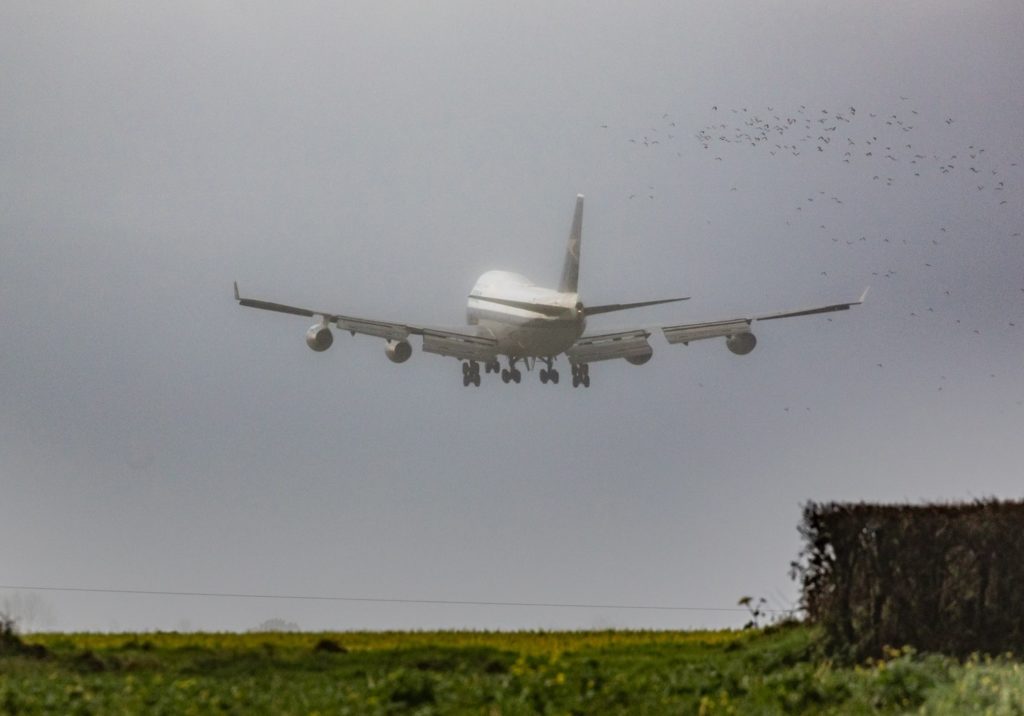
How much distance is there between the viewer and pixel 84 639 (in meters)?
33.7

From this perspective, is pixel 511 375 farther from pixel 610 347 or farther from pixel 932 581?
pixel 932 581

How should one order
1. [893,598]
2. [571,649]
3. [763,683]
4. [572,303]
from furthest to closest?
[572,303], [571,649], [893,598], [763,683]

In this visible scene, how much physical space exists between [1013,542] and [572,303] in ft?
136

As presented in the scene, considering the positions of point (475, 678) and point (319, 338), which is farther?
point (319, 338)

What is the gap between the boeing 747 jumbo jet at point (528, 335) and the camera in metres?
66.1

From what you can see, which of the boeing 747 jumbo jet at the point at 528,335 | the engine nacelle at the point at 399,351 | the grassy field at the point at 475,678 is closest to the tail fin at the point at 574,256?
the boeing 747 jumbo jet at the point at 528,335

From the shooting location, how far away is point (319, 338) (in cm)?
6644

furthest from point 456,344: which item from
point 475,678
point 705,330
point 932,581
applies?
point 475,678

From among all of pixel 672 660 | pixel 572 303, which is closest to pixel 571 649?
pixel 672 660

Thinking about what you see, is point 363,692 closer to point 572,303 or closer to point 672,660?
point 672,660

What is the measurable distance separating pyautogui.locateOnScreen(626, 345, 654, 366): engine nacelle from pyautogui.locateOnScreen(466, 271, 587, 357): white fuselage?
2.89 m

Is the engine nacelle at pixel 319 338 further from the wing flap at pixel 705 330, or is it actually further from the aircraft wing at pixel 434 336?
the wing flap at pixel 705 330

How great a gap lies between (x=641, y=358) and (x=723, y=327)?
214 inches

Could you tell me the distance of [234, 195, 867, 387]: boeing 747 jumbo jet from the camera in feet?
217
